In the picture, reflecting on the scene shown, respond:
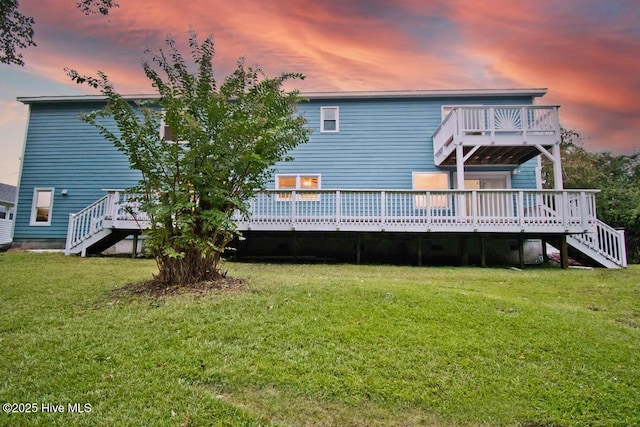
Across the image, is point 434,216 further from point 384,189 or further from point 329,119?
point 329,119

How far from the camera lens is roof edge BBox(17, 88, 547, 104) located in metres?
12.7

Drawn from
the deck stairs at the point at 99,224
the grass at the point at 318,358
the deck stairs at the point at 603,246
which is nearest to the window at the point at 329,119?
the deck stairs at the point at 99,224

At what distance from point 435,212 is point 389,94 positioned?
5776mm

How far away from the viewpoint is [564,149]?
2406 centimetres

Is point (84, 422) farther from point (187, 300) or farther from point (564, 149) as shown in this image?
point (564, 149)

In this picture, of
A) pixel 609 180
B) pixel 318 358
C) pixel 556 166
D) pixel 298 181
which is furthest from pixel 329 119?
pixel 609 180

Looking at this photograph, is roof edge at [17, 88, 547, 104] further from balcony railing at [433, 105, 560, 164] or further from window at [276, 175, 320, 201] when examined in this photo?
window at [276, 175, 320, 201]

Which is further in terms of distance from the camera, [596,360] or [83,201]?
[83,201]

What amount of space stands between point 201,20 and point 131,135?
6.82 metres

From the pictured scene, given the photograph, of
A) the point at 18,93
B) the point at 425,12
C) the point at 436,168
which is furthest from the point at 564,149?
the point at 18,93

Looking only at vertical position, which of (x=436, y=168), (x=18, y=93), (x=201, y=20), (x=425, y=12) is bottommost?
(x=436, y=168)

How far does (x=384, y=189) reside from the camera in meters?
10.8

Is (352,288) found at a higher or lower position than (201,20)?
lower

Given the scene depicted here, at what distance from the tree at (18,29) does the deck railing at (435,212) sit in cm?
615
